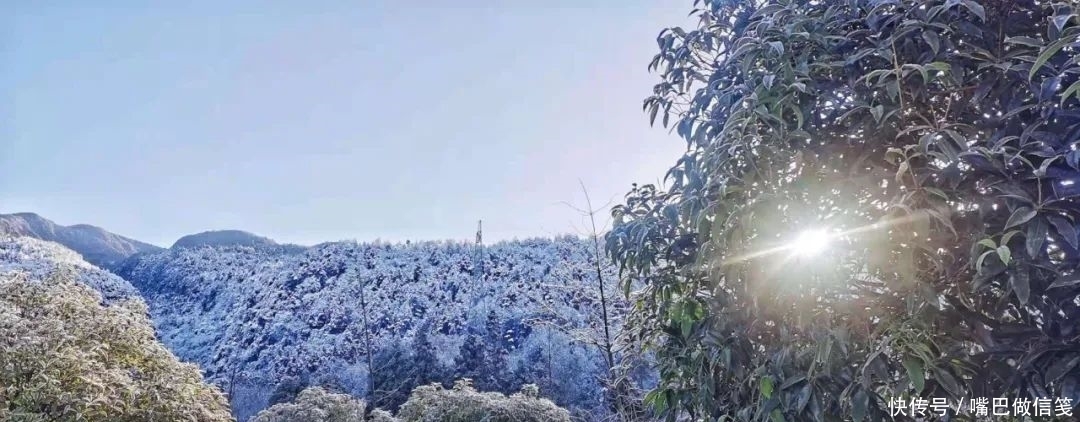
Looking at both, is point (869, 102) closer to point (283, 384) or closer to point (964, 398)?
point (964, 398)

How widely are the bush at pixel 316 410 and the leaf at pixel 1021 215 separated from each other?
17.3ft

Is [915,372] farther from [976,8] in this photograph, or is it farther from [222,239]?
[222,239]

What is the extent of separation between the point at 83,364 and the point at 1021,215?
15.1ft

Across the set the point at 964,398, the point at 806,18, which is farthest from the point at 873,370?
the point at 806,18

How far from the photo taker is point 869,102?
171 centimetres

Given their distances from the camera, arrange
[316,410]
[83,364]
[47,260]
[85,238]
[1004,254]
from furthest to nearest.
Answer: [85,238], [47,260], [316,410], [83,364], [1004,254]

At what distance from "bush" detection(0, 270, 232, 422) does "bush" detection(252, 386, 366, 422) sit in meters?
0.51

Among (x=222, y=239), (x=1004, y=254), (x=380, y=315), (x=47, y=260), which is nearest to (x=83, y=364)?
(x=1004, y=254)

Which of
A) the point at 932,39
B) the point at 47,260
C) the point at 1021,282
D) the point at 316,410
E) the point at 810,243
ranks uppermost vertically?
the point at 932,39

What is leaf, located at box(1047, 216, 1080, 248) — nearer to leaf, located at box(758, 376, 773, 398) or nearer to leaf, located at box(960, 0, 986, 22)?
leaf, located at box(960, 0, 986, 22)

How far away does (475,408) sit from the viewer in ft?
16.7

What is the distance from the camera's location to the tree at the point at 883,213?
1321mm

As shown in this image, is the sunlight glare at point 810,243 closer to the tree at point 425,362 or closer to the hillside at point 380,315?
the hillside at point 380,315

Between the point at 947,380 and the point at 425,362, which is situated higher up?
the point at 947,380
